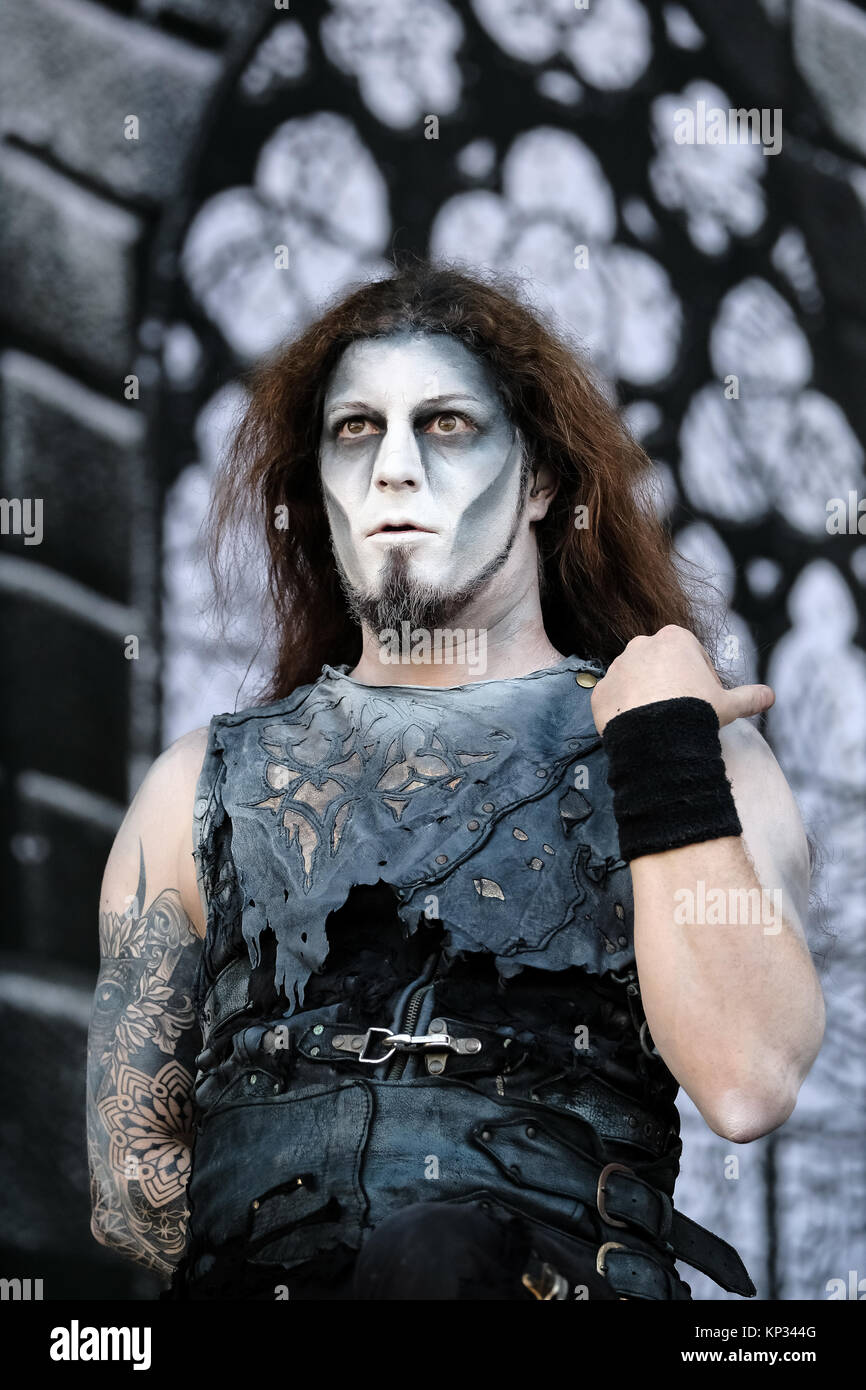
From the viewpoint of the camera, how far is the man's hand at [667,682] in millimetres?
2562

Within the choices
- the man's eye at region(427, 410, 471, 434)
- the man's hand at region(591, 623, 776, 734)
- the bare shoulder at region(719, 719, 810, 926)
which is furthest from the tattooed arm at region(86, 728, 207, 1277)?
the bare shoulder at region(719, 719, 810, 926)

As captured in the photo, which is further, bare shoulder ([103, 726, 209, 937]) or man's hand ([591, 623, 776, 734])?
bare shoulder ([103, 726, 209, 937])

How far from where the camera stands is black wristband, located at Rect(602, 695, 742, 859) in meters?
2.45

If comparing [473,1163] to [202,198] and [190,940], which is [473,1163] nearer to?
[190,940]

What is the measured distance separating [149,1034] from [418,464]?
0.95m

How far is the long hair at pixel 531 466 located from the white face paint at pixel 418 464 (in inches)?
2.5

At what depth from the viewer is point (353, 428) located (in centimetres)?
303

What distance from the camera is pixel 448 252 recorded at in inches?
176

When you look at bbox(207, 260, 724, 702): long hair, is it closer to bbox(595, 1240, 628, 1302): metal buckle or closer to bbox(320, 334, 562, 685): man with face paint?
bbox(320, 334, 562, 685): man with face paint

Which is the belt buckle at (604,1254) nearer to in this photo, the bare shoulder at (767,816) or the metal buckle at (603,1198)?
the metal buckle at (603,1198)

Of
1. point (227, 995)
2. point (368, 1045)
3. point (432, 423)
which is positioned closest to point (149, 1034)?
point (227, 995)

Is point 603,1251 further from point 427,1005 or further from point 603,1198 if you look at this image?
point 427,1005

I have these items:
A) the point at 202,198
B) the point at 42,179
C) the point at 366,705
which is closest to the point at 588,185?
the point at 202,198
